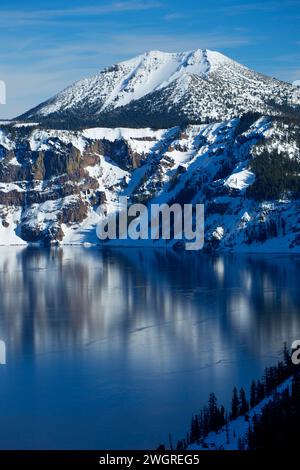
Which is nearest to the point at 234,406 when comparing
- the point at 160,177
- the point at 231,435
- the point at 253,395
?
the point at 253,395

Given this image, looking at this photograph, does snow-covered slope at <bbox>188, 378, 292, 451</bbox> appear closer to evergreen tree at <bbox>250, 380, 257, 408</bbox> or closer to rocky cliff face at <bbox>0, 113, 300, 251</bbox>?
evergreen tree at <bbox>250, 380, 257, 408</bbox>

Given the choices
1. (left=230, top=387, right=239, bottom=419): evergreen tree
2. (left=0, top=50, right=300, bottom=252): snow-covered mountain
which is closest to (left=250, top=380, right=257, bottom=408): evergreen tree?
(left=230, top=387, right=239, bottom=419): evergreen tree

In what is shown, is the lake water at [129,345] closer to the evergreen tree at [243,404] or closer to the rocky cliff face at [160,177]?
the evergreen tree at [243,404]

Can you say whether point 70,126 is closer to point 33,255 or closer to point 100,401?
point 33,255

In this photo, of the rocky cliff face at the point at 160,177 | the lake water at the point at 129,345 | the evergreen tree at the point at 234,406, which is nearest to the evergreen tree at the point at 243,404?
the evergreen tree at the point at 234,406
